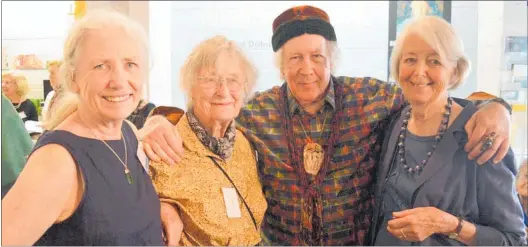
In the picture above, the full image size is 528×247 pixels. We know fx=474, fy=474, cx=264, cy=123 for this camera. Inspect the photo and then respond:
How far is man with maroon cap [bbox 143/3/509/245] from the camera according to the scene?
1.42m

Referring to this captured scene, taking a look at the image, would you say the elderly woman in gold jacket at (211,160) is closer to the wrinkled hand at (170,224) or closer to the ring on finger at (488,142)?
the wrinkled hand at (170,224)

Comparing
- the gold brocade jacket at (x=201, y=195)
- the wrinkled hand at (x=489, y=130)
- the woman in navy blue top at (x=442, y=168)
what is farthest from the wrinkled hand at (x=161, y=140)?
the wrinkled hand at (x=489, y=130)

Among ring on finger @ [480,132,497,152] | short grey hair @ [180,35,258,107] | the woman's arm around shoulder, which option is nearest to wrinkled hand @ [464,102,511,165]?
ring on finger @ [480,132,497,152]

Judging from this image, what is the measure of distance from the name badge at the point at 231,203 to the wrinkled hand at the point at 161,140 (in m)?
0.16

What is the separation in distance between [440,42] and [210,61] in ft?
1.97

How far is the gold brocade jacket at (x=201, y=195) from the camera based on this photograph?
125cm

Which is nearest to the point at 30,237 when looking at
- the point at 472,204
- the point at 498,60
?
the point at 472,204

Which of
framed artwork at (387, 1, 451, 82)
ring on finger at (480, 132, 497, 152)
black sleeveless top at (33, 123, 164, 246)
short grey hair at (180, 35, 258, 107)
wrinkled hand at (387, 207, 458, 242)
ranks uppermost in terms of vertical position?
framed artwork at (387, 1, 451, 82)

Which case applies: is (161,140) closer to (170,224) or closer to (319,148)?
(170,224)

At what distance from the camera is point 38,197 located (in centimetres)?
88

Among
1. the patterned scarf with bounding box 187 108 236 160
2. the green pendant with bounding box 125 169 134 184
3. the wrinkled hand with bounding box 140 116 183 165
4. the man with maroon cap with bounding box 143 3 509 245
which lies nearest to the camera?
the green pendant with bounding box 125 169 134 184

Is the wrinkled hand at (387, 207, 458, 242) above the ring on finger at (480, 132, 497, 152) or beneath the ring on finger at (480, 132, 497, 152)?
beneath

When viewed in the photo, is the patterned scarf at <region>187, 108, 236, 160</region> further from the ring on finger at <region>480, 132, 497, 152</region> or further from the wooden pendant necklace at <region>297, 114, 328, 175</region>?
the ring on finger at <region>480, 132, 497, 152</region>

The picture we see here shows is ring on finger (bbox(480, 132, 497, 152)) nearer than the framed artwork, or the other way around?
ring on finger (bbox(480, 132, 497, 152))
